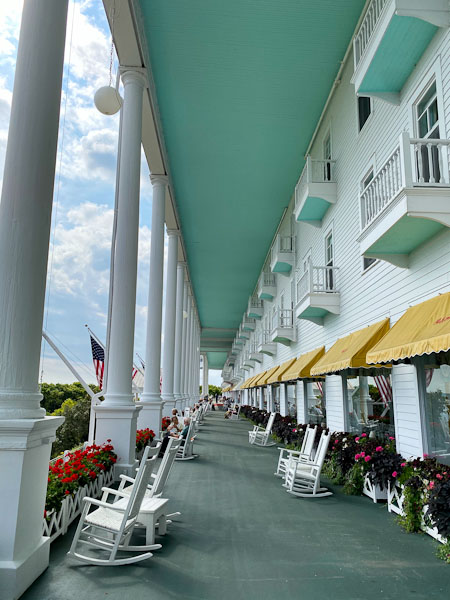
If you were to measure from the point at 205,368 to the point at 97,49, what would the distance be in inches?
2755

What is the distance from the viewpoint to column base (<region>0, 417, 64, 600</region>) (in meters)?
3.76

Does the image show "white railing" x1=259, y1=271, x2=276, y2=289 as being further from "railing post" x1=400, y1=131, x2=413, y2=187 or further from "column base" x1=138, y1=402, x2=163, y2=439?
"railing post" x1=400, y1=131, x2=413, y2=187

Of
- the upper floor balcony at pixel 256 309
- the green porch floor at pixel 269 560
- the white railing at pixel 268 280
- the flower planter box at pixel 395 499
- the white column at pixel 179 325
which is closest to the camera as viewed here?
the green porch floor at pixel 269 560

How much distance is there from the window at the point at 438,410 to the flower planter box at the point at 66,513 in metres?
A: 4.98

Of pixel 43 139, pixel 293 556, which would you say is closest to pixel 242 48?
pixel 43 139

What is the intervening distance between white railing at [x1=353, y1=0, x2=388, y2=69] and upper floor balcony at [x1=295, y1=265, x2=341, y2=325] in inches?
190

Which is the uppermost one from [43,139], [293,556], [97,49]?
[97,49]

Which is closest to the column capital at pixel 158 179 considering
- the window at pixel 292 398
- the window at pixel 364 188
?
the window at pixel 364 188

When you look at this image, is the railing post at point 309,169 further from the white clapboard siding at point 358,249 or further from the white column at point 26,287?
the white column at point 26,287

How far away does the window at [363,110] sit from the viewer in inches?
403

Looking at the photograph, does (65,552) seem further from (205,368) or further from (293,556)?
(205,368)

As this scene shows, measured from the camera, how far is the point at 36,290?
4434mm

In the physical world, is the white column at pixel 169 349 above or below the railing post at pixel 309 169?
below

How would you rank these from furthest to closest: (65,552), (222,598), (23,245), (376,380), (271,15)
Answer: (271,15) < (376,380) < (65,552) < (23,245) < (222,598)
